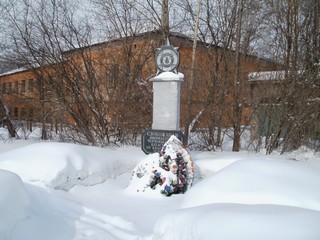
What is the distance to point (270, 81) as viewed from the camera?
35.9 ft

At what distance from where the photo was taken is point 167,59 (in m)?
7.79

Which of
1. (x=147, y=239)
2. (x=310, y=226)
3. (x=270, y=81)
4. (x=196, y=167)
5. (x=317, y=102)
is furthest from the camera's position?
(x=270, y=81)

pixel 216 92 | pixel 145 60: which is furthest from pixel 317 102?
pixel 145 60

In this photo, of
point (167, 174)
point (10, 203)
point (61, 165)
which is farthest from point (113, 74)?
point (10, 203)

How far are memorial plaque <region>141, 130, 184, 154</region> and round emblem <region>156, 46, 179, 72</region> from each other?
163 cm

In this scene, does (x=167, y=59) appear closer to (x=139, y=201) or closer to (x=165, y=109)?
(x=165, y=109)

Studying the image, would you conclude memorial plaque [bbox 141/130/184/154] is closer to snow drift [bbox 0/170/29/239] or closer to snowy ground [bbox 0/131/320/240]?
snowy ground [bbox 0/131/320/240]

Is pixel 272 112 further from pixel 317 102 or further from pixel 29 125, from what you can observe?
pixel 29 125

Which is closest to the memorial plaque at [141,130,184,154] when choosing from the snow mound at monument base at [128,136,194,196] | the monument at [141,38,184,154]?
the monument at [141,38,184,154]

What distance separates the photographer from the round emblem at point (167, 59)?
772 cm

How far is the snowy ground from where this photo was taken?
2480mm

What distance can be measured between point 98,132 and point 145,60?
3854 millimetres

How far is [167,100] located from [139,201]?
114 inches

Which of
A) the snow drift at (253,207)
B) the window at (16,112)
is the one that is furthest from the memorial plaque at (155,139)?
the window at (16,112)
